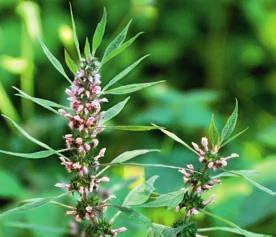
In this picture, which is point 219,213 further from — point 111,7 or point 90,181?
point 111,7

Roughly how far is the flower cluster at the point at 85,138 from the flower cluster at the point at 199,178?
9cm

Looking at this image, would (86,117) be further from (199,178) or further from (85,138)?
(199,178)

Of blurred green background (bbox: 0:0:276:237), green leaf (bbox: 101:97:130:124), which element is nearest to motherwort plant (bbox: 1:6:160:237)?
green leaf (bbox: 101:97:130:124)

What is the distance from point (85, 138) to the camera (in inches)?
31.4

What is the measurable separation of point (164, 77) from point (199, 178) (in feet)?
8.20

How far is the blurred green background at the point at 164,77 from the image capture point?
7.27 ft

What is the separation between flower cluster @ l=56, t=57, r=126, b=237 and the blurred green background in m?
1.04

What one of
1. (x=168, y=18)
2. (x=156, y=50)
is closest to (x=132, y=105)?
(x=156, y=50)

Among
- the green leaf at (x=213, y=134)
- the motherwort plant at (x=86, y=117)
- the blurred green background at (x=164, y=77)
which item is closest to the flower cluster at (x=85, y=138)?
the motherwort plant at (x=86, y=117)

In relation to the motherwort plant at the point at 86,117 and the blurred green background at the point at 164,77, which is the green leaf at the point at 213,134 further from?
the blurred green background at the point at 164,77

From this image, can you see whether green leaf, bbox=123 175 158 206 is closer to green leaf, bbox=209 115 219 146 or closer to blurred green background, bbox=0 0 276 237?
green leaf, bbox=209 115 219 146

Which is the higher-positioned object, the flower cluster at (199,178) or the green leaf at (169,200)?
the flower cluster at (199,178)

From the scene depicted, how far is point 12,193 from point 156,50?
5.04 ft

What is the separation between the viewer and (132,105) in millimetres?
3047
